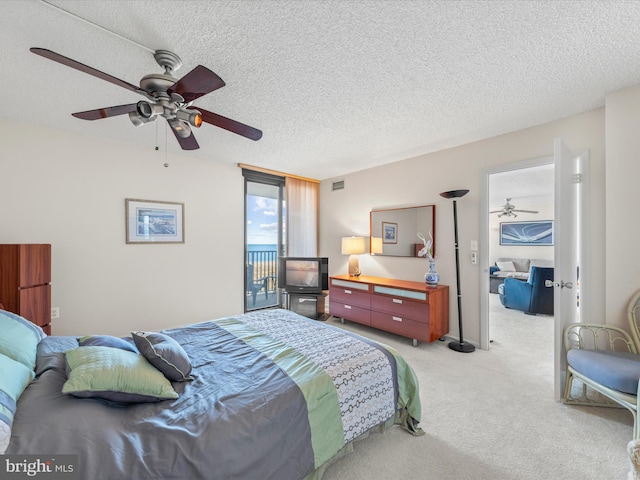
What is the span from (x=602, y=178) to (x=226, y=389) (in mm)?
3443

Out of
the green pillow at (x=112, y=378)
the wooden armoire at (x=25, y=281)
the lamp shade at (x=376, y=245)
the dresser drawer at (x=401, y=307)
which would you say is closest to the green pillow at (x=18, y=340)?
the green pillow at (x=112, y=378)

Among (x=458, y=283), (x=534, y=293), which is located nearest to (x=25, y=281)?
(x=458, y=283)

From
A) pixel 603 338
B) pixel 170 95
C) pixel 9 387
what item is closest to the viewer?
pixel 9 387

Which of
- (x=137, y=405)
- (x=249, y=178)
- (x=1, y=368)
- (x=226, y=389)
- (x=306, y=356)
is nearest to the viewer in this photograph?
(x=1, y=368)

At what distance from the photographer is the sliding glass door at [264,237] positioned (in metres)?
4.79

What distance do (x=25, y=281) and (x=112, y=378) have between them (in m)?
1.97

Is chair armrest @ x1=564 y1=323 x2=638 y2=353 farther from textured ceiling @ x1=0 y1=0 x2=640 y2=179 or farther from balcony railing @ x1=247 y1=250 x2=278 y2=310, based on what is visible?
balcony railing @ x1=247 y1=250 x2=278 y2=310

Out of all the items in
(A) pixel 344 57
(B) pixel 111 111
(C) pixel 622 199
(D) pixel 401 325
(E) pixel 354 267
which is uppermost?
(A) pixel 344 57

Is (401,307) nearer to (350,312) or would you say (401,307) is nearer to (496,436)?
(350,312)

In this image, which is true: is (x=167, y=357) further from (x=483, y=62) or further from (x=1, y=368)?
(x=483, y=62)

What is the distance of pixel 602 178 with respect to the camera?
2.42m

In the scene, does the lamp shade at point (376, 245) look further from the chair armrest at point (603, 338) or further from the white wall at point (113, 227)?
the chair armrest at point (603, 338)

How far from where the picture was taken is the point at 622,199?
2.17 meters

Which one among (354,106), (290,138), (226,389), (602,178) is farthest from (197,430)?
(602,178)
